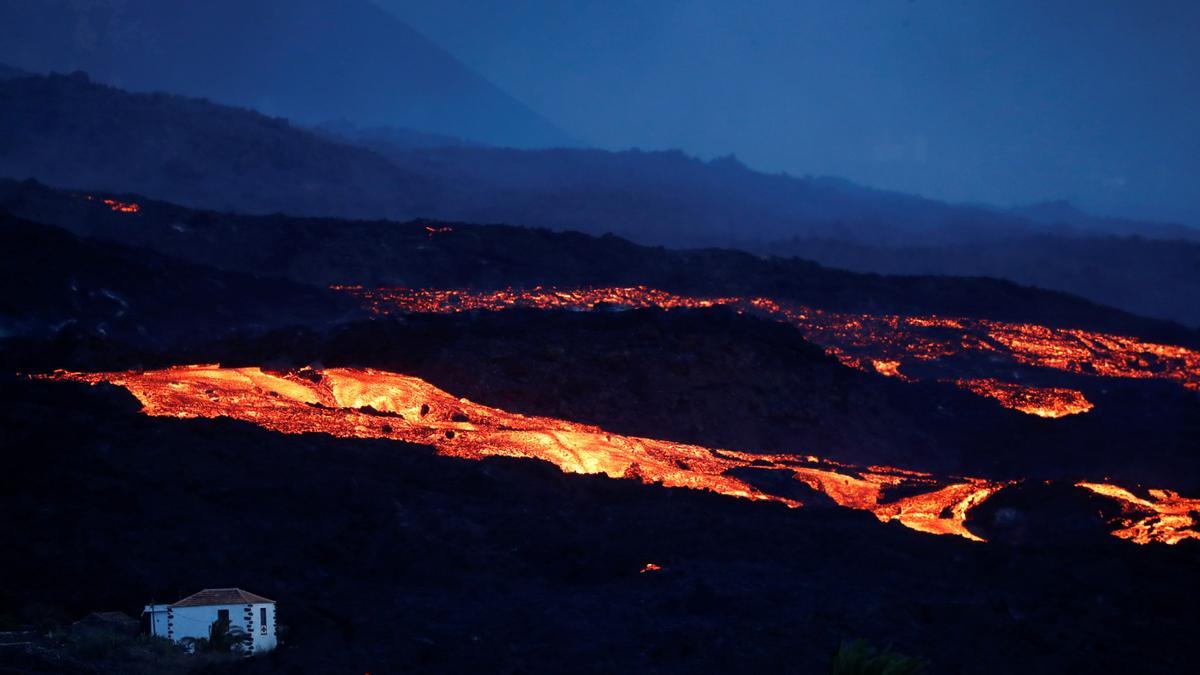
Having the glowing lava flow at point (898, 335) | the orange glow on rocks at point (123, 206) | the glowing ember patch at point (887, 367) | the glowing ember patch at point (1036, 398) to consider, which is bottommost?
the glowing ember patch at point (1036, 398)

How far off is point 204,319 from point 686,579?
23.0 metres

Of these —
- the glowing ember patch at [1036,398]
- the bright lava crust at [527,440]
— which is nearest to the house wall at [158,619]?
the bright lava crust at [527,440]

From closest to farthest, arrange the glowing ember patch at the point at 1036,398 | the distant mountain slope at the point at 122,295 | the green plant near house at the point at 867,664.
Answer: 1. the green plant near house at the point at 867,664
2. the distant mountain slope at the point at 122,295
3. the glowing ember patch at the point at 1036,398

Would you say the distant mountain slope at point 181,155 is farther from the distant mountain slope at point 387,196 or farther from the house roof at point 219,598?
the house roof at point 219,598

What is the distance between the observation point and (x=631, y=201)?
9719 centimetres

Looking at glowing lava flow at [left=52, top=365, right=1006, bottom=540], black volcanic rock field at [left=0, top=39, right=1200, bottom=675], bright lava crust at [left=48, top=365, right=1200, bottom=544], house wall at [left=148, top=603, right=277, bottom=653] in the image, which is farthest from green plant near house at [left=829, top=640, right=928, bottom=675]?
glowing lava flow at [left=52, top=365, right=1006, bottom=540]

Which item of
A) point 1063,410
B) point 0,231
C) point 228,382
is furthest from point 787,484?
point 0,231

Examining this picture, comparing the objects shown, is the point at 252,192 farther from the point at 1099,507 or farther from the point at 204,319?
the point at 1099,507

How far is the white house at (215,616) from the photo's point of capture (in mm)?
13094

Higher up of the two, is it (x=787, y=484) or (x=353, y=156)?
(x=353, y=156)

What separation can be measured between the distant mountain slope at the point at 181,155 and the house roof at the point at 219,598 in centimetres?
6389

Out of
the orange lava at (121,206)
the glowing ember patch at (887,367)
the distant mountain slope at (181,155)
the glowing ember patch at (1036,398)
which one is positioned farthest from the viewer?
the distant mountain slope at (181,155)

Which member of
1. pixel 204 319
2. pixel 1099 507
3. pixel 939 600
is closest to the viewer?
pixel 939 600

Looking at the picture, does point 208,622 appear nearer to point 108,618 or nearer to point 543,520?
point 108,618
